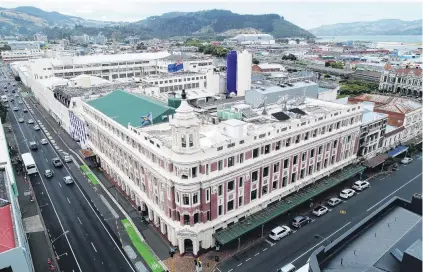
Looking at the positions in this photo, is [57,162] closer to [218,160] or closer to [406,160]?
[218,160]

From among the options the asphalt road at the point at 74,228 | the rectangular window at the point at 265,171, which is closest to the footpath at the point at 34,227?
the asphalt road at the point at 74,228

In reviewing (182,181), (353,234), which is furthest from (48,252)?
(353,234)

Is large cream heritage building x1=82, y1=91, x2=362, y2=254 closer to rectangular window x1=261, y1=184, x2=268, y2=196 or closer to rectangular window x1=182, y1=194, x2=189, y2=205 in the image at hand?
rectangular window x1=182, y1=194, x2=189, y2=205

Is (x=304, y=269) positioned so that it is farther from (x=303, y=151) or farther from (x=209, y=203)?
(x=303, y=151)

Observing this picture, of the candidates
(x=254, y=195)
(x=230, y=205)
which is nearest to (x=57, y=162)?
(x=230, y=205)

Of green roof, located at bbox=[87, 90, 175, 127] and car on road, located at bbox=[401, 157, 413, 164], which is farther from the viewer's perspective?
car on road, located at bbox=[401, 157, 413, 164]

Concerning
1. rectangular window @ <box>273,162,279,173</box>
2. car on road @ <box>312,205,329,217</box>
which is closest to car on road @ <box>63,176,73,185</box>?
rectangular window @ <box>273,162,279,173</box>
